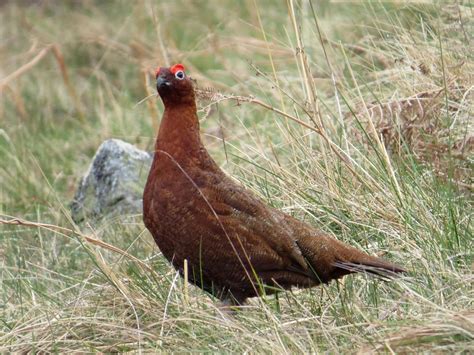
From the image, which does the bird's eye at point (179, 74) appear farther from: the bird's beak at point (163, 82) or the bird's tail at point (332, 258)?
the bird's tail at point (332, 258)

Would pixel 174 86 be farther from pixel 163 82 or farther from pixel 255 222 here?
pixel 255 222

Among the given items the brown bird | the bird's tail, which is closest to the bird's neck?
the brown bird

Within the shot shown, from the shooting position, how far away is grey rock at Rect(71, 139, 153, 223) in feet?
21.5

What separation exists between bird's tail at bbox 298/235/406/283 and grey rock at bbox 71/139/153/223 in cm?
209

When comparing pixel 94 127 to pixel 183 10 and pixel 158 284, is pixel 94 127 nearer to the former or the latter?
pixel 183 10

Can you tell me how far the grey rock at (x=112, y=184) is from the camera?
21.5 feet

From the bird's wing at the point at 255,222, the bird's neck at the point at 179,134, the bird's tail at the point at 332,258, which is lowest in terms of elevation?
the bird's tail at the point at 332,258

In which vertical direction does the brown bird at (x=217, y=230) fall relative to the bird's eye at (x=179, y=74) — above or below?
below

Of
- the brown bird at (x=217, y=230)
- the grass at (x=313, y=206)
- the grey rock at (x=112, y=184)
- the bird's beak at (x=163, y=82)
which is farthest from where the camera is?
the grey rock at (x=112, y=184)

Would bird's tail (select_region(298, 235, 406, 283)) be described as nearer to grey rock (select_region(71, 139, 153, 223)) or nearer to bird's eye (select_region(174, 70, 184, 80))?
bird's eye (select_region(174, 70, 184, 80))

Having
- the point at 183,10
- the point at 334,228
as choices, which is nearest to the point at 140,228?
the point at 334,228

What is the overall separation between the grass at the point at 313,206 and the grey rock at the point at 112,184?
221 mm

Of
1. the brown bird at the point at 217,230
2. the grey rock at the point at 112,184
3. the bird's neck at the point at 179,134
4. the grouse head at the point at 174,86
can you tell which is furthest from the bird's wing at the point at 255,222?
the grey rock at the point at 112,184

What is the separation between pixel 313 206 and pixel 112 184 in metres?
1.92
